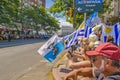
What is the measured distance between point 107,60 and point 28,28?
9827 centimetres

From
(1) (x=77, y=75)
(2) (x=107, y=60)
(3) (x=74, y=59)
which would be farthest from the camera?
(3) (x=74, y=59)

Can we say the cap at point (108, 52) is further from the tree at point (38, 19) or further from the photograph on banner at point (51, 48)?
the tree at point (38, 19)

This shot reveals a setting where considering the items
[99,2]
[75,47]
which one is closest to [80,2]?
[99,2]

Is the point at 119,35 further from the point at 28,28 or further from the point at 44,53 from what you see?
the point at 28,28

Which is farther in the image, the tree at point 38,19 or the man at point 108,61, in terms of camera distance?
the tree at point 38,19

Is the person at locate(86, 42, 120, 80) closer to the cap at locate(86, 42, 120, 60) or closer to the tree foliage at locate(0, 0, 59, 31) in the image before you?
the cap at locate(86, 42, 120, 60)

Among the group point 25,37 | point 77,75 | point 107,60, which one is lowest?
point 25,37

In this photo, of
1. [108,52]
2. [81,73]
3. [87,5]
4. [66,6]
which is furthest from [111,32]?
[66,6]

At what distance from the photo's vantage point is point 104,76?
142 inches

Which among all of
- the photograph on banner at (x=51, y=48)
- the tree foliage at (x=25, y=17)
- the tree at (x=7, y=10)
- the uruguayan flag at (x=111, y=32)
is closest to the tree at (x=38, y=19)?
the tree foliage at (x=25, y=17)

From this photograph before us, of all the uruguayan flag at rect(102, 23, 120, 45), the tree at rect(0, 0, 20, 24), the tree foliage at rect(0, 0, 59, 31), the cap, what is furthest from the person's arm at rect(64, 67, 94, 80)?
the tree at rect(0, 0, 20, 24)

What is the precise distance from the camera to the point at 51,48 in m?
7.12

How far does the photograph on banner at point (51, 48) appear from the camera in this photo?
23.1ft

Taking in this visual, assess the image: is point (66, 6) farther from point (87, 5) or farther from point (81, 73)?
point (81, 73)
